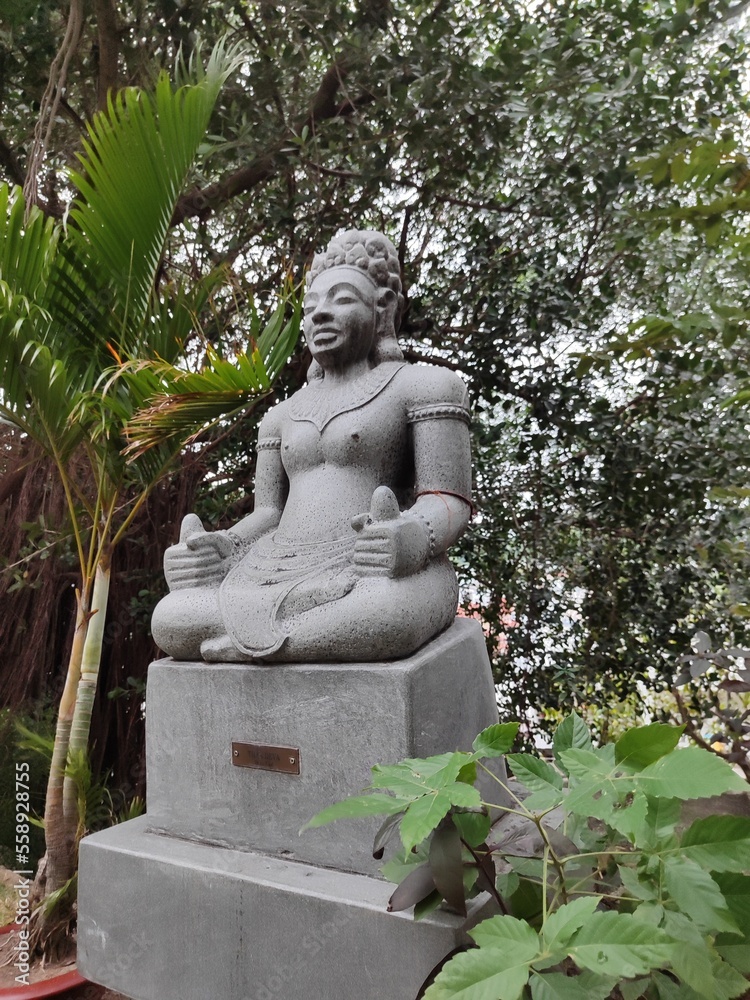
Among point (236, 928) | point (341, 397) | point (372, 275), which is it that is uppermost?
point (372, 275)

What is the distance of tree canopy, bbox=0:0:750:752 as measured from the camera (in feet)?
11.1

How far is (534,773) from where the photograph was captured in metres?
1.20

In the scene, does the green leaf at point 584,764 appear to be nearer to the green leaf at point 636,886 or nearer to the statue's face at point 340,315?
the green leaf at point 636,886

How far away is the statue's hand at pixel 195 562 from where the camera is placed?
2.19m

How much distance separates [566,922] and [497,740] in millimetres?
354

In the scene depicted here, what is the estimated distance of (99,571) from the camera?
260 centimetres

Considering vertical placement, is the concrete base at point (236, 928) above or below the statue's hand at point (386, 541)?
below

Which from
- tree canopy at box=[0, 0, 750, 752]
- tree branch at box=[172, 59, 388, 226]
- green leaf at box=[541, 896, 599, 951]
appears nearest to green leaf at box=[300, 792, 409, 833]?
green leaf at box=[541, 896, 599, 951]

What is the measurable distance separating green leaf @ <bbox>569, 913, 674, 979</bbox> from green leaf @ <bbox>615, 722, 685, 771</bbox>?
22 cm

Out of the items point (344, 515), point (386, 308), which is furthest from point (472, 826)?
point (386, 308)

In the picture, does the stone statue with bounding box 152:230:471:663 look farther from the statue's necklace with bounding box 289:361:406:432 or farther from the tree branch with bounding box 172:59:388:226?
the tree branch with bounding box 172:59:388:226

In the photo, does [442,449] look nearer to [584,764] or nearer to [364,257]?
[364,257]

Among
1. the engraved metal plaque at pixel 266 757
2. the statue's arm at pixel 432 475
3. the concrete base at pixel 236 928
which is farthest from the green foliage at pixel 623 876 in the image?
the statue's arm at pixel 432 475

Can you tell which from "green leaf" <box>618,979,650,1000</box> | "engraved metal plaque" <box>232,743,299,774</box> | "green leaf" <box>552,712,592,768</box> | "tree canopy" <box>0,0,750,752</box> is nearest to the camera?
"green leaf" <box>618,979,650,1000</box>
